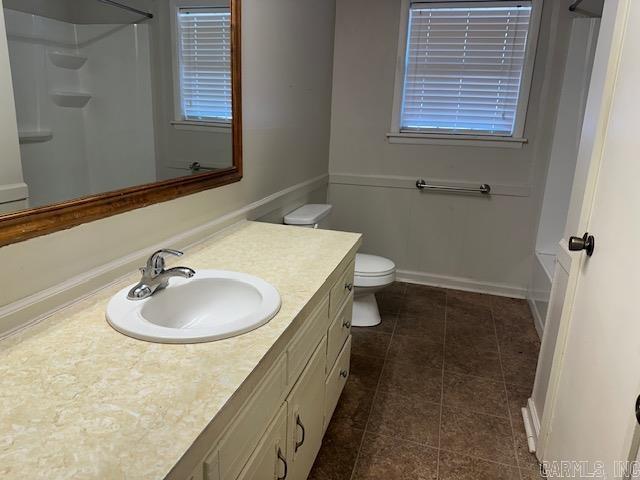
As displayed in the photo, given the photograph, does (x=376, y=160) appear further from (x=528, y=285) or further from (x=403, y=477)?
(x=403, y=477)

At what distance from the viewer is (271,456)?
3.76 feet

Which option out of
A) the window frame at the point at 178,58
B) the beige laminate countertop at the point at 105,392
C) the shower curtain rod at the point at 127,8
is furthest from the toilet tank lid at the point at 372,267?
the shower curtain rod at the point at 127,8

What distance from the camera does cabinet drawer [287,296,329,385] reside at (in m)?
1.23

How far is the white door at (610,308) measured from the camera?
106 centimetres

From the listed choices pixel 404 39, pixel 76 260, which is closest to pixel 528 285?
pixel 404 39

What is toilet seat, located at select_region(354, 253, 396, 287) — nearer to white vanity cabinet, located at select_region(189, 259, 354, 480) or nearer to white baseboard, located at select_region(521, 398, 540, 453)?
white vanity cabinet, located at select_region(189, 259, 354, 480)

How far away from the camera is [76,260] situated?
119cm

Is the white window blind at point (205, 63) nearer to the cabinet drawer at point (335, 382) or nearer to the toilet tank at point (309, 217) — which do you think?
the toilet tank at point (309, 217)

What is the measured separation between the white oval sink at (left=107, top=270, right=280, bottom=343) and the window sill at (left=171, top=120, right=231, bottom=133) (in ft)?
1.91

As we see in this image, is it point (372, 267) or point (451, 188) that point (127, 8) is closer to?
point (372, 267)

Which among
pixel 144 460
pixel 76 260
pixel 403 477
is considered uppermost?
pixel 76 260

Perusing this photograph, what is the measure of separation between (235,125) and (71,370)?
4.27ft

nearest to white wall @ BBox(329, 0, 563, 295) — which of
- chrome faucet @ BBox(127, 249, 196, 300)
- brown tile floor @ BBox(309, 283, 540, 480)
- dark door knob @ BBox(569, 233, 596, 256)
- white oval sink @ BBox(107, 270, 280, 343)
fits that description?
brown tile floor @ BBox(309, 283, 540, 480)

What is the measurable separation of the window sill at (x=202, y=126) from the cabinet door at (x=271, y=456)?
→ 104cm
